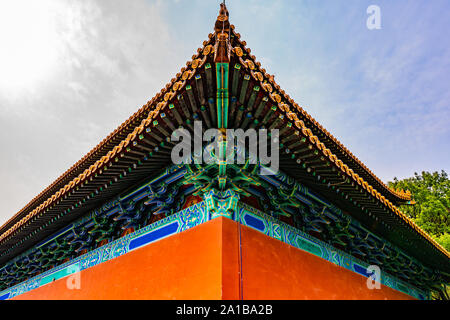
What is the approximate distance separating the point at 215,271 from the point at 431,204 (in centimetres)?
1802

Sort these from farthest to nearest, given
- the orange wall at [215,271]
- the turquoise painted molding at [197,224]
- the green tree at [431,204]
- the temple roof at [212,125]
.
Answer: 1. the green tree at [431,204]
2. the turquoise painted molding at [197,224]
3. the orange wall at [215,271]
4. the temple roof at [212,125]

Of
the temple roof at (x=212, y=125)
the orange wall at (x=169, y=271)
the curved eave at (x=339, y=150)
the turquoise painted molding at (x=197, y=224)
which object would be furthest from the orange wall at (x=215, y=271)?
the curved eave at (x=339, y=150)

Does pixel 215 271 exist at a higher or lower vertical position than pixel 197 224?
lower

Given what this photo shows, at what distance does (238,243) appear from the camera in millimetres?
3730

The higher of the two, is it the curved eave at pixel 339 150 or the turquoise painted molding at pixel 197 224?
the curved eave at pixel 339 150

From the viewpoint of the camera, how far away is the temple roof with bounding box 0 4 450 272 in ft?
9.99

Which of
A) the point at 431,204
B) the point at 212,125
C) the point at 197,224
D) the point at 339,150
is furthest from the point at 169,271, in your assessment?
the point at 431,204

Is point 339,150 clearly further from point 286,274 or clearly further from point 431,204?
point 431,204

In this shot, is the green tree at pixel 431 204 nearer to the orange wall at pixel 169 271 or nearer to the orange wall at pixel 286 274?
the orange wall at pixel 286 274

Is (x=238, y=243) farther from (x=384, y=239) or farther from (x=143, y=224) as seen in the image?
(x=384, y=239)

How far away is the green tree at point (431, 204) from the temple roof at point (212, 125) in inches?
443

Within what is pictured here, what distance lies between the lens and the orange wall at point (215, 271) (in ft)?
11.5

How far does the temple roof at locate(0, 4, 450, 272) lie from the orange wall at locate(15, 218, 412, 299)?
3.34ft

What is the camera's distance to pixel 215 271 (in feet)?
11.3
